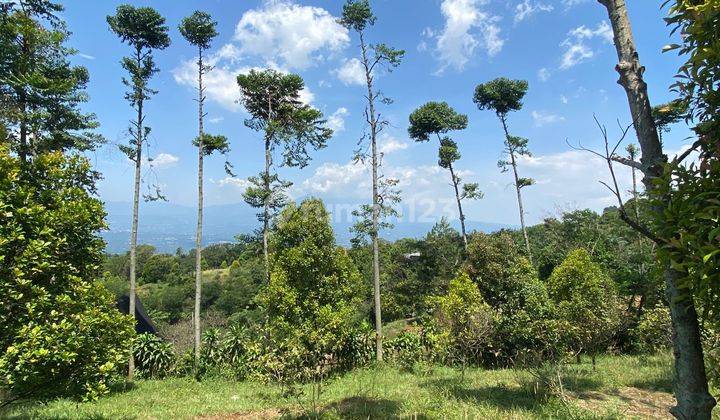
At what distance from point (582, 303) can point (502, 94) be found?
612 inches

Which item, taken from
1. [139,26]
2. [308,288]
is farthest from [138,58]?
[308,288]

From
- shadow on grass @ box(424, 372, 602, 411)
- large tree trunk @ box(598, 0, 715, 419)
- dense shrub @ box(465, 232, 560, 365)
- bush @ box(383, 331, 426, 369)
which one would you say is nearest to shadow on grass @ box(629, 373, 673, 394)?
shadow on grass @ box(424, 372, 602, 411)

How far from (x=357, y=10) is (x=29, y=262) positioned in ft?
49.9

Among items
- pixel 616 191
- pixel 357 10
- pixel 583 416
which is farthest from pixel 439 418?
pixel 357 10

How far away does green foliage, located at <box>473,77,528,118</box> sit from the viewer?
23734mm

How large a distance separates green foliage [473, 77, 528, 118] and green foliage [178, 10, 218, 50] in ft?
51.5

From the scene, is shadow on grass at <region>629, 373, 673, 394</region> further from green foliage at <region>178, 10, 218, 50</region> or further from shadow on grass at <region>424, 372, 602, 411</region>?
green foliage at <region>178, 10, 218, 50</region>

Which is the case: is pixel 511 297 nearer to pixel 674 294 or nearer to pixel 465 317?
pixel 465 317

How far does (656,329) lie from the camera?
1279cm

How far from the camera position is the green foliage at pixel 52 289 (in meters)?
4.80

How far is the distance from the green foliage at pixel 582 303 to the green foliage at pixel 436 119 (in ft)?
42.2

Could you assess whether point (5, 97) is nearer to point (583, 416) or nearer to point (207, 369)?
point (207, 369)

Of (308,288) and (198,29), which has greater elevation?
(198,29)

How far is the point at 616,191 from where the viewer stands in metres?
2.85
